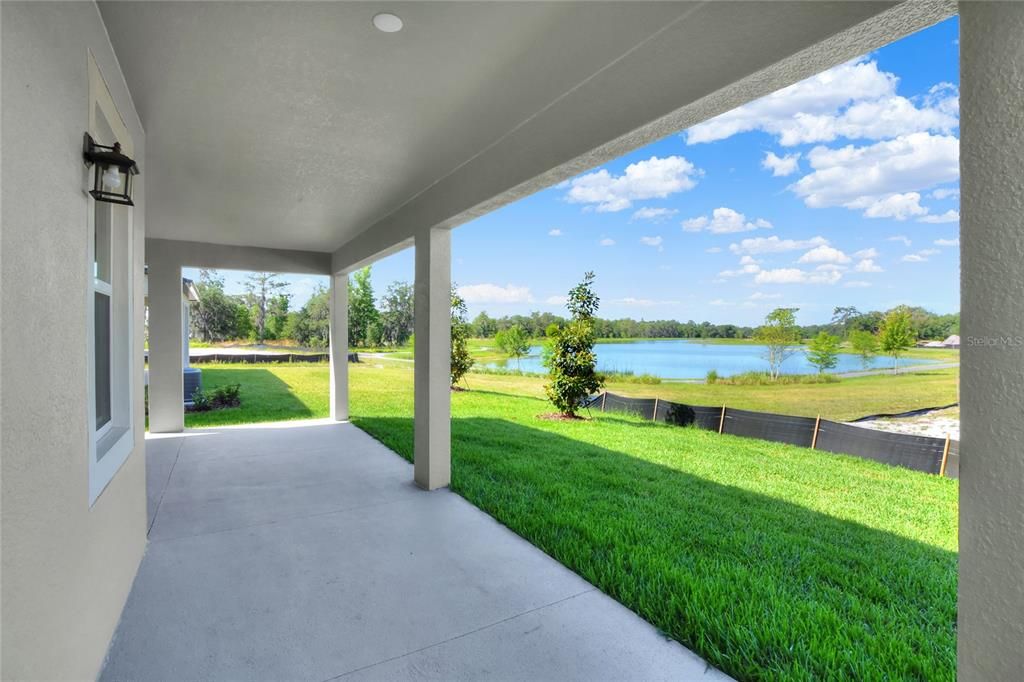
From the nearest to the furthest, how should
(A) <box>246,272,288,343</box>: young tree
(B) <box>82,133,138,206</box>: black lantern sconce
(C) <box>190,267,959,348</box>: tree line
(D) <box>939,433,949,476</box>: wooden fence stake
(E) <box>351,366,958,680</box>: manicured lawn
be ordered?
1. (B) <box>82,133,138,206</box>: black lantern sconce
2. (E) <box>351,366,958,680</box>: manicured lawn
3. (D) <box>939,433,949,476</box>: wooden fence stake
4. (C) <box>190,267,959,348</box>: tree line
5. (A) <box>246,272,288,343</box>: young tree

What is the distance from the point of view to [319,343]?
18094mm

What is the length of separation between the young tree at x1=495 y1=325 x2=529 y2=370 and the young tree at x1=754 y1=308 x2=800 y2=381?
22.9ft

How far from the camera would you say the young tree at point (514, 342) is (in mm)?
15406

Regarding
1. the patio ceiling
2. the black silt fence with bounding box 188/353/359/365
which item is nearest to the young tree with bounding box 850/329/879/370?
the patio ceiling

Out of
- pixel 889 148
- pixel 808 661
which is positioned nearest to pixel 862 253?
pixel 889 148

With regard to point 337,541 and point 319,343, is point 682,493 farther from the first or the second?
point 319,343

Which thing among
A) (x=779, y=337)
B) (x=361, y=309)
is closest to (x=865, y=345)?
(x=779, y=337)

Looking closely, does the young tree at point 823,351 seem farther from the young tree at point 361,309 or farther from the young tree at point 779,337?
the young tree at point 361,309

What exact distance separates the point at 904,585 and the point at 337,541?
373 cm

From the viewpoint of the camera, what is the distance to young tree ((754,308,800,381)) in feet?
36.2

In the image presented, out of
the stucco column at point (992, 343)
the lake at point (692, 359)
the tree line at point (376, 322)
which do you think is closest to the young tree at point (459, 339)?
the tree line at point (376, 322)

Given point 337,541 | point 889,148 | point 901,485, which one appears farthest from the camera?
point 889,148

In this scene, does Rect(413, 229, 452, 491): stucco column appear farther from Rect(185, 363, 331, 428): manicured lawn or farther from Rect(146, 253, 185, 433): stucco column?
Rect(185, 363, 331, 428): manicured lawn

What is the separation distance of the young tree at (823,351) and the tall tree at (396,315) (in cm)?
1581
